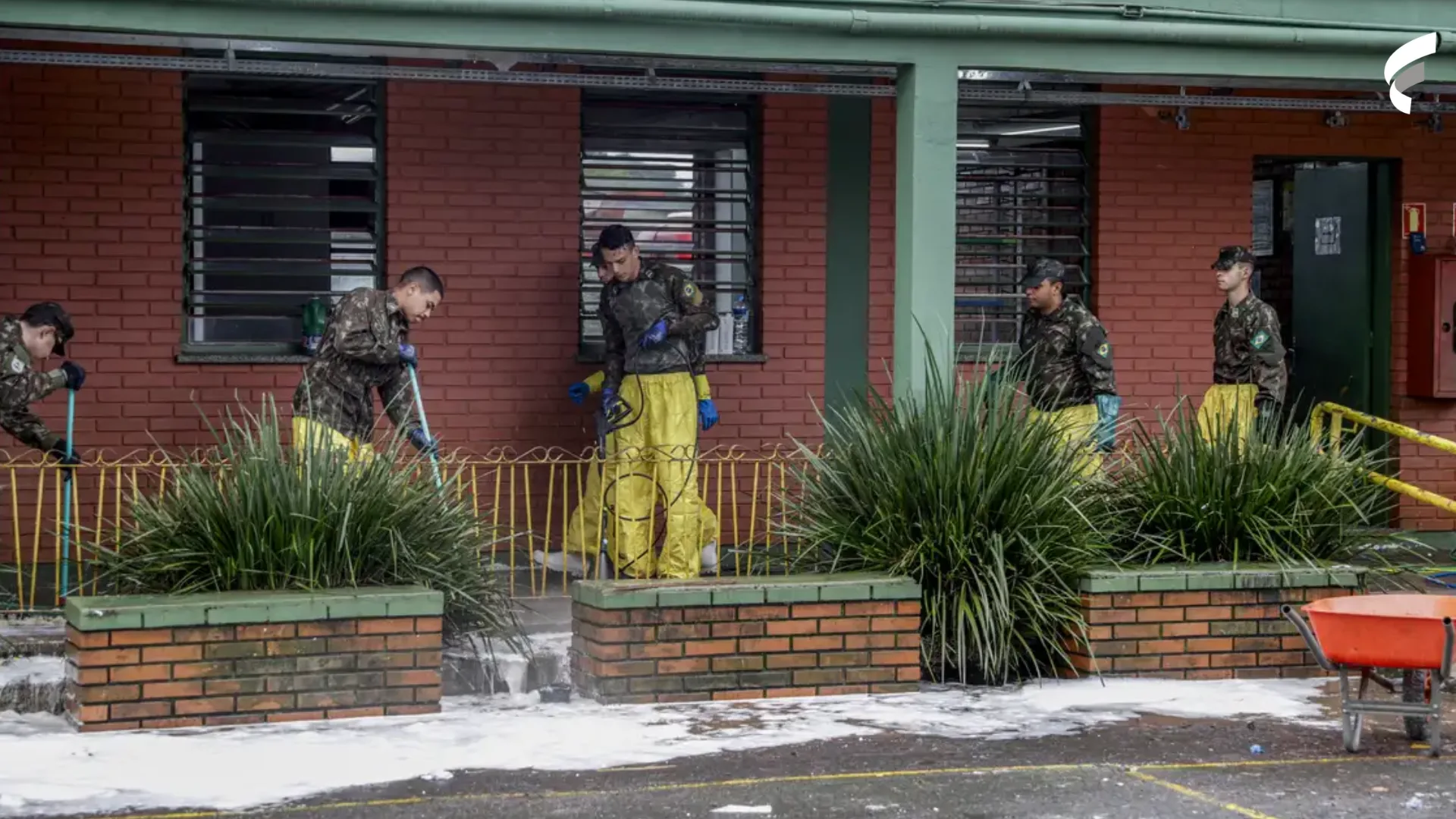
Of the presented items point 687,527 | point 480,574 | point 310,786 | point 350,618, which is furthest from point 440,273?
point 310,786

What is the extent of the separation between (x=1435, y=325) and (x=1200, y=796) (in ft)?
23.6

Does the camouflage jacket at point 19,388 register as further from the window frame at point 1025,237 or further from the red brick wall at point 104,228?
the window frame at point 1025,237

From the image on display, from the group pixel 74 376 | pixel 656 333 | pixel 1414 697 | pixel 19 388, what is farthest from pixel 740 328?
pixel 1414 697

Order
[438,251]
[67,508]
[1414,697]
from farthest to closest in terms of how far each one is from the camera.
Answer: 1. [438,251]
2. [67,508]
3. [1414,697]

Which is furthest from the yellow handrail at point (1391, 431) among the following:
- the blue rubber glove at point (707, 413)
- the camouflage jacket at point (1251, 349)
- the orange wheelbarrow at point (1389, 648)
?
the blue rubber glove at point (707, 413)

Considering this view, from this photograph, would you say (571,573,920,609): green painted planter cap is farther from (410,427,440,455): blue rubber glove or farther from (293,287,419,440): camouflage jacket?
(293,287,419,440): camouflage jacket

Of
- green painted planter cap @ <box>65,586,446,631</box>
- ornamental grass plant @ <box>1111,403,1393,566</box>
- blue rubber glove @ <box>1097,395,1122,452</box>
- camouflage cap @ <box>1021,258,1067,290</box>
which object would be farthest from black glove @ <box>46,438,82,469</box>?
camouflage cap @ <box>1021,258,1067,290</box>

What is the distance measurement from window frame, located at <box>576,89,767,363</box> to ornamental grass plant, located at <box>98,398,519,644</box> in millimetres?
3536

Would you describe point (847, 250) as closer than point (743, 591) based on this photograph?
No

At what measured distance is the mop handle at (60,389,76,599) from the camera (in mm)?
9273

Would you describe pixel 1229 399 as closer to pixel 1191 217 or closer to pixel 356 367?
pixel 1191 217

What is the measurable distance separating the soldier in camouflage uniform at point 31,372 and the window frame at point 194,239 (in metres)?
1.25

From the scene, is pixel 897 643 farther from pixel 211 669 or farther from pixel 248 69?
pixel 248 69

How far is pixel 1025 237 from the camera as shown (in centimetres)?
1288
